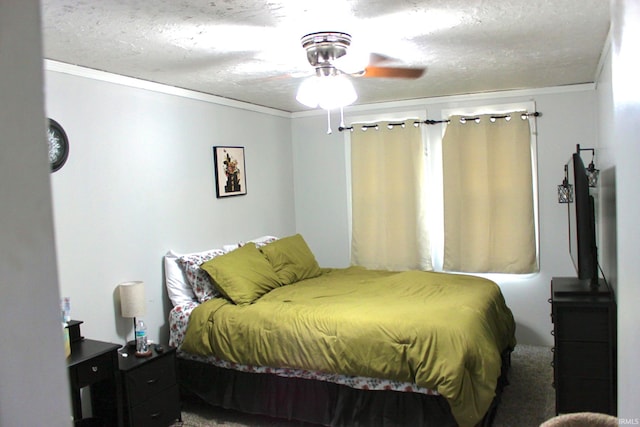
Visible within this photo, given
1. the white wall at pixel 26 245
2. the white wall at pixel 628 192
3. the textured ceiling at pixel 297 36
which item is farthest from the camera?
the textured ceiling at pixel 297 36

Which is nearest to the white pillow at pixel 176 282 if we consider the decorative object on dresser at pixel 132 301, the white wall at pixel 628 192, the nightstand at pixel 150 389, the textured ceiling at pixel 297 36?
the decorative object on dresser at pixel 132 301

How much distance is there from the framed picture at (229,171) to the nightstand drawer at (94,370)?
185cm

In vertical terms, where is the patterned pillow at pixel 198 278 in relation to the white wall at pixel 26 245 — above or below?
below

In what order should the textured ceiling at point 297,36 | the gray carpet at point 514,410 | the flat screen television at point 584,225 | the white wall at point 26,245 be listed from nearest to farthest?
the white wall at point 26,245, the textured ceiling at point 297,36, the flat screen television at point 584,225, the gray carpet at point 514,410

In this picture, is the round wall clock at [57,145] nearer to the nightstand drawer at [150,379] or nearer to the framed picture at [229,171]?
the nightstand drawer at [150,379]

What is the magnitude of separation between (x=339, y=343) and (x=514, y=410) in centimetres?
134

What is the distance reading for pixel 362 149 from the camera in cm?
512

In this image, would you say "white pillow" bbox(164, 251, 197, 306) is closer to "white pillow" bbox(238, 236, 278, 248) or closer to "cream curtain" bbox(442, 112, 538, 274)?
"white pillow" bbox(238, 236, 278, 248)

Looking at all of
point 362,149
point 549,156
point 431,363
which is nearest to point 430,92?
point 362,149

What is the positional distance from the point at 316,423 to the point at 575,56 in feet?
9.70

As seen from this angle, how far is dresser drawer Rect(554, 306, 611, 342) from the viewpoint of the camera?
2.75 meters

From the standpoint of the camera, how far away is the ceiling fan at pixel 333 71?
8.73 ft

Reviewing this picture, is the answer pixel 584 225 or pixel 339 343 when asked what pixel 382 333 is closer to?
pixel 339 343

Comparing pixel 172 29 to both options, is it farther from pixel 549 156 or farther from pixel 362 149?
pixel 549 156
